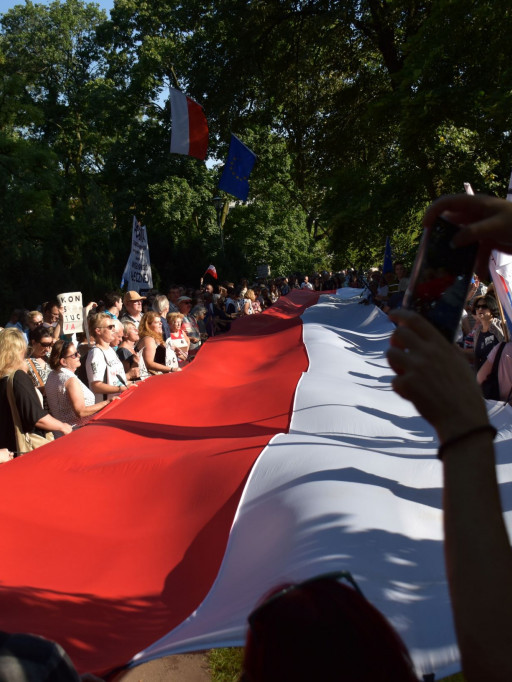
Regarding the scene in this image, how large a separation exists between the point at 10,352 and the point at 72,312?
4396mm

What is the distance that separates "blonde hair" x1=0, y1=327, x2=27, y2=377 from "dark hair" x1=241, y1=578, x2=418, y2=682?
4.61 meters

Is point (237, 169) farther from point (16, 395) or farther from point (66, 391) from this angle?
point (16, 395)

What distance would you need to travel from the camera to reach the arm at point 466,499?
1000 mm

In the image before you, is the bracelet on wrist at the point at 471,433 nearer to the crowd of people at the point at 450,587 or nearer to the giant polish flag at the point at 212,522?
the crowd of people at the point at 450,587

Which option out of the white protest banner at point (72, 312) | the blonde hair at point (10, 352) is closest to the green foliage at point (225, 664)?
the blonde hair at point (10, 352)

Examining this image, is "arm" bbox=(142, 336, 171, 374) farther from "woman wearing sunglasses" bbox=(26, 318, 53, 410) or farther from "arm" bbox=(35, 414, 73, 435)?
"arm" bbox=(35, 414, 73, 435)

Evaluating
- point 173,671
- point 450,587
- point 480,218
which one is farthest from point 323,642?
point 173,671

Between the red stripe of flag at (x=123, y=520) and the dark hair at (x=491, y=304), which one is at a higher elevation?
the dark hair at (x=491, y=304)

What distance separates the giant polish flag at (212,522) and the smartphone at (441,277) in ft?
5.59

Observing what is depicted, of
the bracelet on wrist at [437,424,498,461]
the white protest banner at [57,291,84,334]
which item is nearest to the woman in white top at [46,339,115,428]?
the white protest banner at [57,291,84,334]

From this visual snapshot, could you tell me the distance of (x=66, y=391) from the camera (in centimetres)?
639

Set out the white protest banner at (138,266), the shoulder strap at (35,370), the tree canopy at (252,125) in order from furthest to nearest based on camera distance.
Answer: the tree canopy at (252,125) < the white protest banner at (138,266) < the shoulder strap at (35,370)

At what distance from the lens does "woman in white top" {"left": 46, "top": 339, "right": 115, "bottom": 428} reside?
6363 millimetres

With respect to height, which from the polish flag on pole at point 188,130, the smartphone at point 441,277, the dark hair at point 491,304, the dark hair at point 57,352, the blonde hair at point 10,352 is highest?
the polish flag on pole at point 188,130
